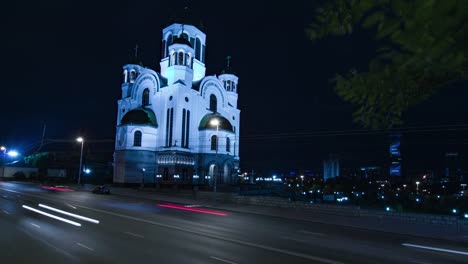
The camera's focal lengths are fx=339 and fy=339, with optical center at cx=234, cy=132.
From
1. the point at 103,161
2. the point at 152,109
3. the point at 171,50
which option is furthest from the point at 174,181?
the point at 103,161

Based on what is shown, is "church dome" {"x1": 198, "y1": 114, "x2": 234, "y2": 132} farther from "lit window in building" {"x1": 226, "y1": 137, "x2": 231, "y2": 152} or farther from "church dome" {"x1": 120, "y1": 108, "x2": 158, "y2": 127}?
"church dome" {"x1": 120, "y1": 108, "x2": 158, "y2": 127}

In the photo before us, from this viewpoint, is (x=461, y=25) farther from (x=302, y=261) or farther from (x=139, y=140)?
(x=139, y=140)

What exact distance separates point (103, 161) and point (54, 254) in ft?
300

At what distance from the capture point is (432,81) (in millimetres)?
3105

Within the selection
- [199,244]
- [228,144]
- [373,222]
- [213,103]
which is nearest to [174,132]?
[228,144]

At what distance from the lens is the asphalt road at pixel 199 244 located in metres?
10.7

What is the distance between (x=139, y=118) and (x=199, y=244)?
4720 cm

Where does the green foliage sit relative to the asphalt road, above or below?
above

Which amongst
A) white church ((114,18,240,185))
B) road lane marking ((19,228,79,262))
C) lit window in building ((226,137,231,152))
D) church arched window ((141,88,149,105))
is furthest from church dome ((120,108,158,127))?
road lane marking ((19,228,79,262))

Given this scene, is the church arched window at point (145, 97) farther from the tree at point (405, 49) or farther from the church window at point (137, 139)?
the tree at point (405, 49)

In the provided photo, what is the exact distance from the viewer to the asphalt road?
10734mm

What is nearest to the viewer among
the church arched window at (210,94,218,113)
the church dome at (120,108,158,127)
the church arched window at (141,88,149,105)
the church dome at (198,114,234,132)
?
the church dome at (120,108,158,127)

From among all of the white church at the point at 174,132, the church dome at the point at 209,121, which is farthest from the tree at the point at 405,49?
the church dome at the point at 209,121

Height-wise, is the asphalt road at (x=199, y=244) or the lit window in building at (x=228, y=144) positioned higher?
the lit window in building at (x=228, y=144)
